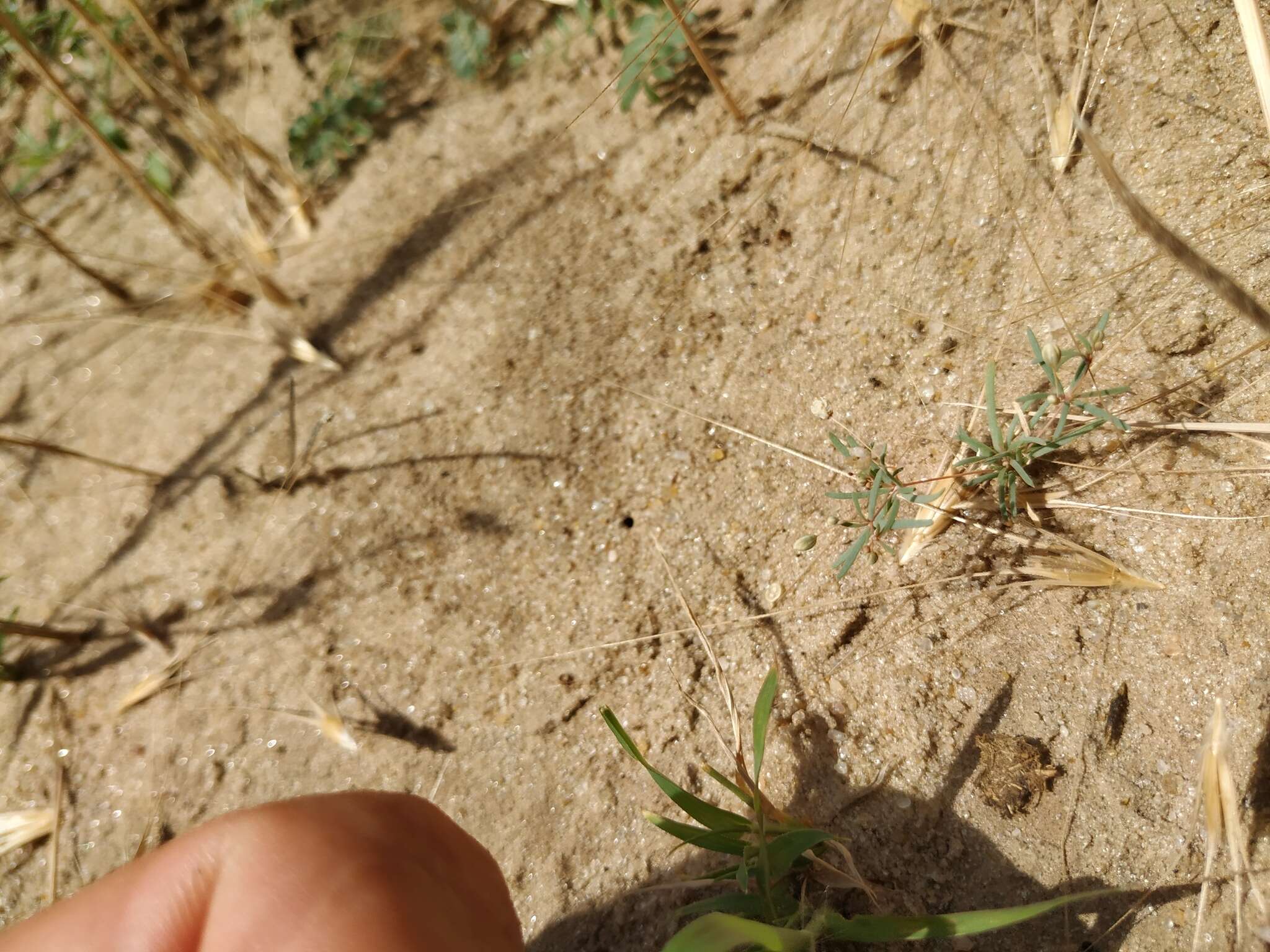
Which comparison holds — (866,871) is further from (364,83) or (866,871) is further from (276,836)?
(364,83)

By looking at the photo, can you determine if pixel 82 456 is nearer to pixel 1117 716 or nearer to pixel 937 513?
pixel 937 513

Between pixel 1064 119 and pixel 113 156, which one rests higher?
pixel 113 156

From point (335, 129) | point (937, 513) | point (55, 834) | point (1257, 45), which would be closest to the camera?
→ point (1257, 45)

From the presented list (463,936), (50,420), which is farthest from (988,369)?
(50,420)

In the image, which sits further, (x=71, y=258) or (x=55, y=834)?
(x=71, y=258)

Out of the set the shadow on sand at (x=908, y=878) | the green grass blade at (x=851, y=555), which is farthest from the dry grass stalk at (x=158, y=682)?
the green grass blade at (x=851, y=555)

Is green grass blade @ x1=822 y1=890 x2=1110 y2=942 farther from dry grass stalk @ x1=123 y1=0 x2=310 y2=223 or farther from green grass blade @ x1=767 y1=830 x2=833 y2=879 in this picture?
dry grass stalk @ x1=123 y1=0 x2=310 y2=223

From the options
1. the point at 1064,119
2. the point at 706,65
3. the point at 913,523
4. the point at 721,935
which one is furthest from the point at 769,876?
the point at 706,65

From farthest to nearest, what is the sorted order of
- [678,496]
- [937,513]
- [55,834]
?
[55,834] → [678,496] → [937,513]
